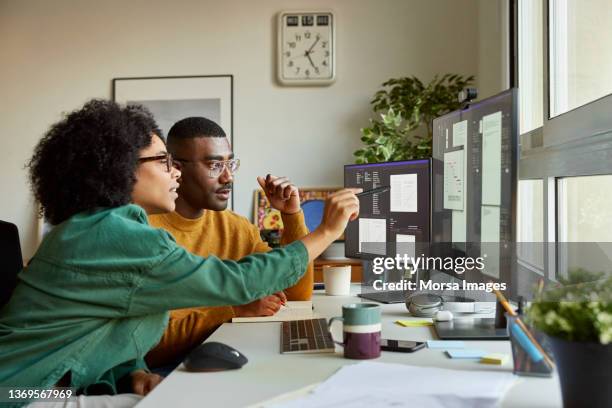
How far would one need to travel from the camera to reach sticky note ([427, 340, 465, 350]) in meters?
1.24

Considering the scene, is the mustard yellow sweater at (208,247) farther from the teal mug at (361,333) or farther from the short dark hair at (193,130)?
the teal mug at (361,333)

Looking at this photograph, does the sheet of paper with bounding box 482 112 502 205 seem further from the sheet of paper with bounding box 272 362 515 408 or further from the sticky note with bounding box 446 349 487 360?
the sheet of paper with bounding box 272 362 515 408

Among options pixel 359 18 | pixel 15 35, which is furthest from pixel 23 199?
pixel 359 18

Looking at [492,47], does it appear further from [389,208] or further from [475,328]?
[475,328]

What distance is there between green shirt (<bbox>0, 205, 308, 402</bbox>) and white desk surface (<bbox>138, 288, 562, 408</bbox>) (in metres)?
0.14

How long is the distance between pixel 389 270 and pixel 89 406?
112cm

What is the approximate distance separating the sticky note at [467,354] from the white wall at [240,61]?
280 cm

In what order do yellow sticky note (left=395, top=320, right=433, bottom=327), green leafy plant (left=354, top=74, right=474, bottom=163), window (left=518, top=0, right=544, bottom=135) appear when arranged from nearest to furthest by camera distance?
1. yellow sticky note (left=395, top=320, right=433, bottom=327)
2. window (left=518, top=0, right=544, bottom=135)
3. green leafy plant (left=354, top=74, right=474, bottom=163)

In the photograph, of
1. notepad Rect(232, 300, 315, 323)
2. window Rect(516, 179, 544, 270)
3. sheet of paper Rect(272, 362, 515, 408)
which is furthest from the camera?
window Rect(516, 179, 544, 270)

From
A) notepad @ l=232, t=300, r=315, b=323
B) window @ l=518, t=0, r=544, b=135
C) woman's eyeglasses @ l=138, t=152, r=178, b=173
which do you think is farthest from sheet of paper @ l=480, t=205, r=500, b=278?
window @ l=518, t=0, r=544, b=135

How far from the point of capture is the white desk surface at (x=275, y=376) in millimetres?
931

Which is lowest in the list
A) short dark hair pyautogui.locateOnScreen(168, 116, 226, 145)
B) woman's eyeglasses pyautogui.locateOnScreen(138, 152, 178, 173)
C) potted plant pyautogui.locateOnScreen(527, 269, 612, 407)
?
potted plant pyautogui.locateOnScreen(527, 269, 612, 407)

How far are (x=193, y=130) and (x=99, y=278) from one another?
3.19 ft

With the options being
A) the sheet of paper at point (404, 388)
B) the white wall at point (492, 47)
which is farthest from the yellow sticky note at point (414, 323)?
the white wall at point (492, 47)
